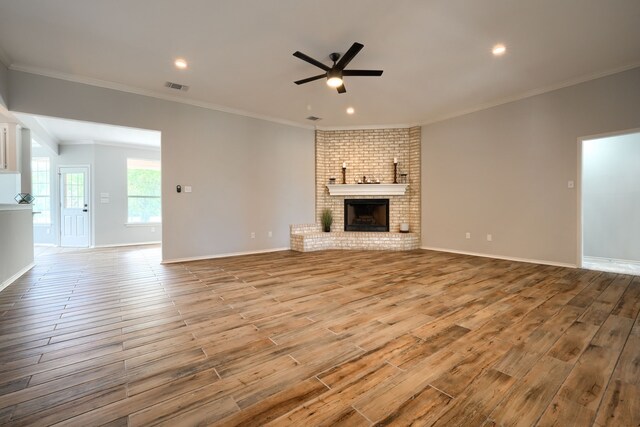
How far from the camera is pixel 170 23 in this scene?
2951 mm

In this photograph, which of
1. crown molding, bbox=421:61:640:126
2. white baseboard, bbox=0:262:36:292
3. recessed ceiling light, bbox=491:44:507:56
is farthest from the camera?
crown molding, bbox=421:61:640:126

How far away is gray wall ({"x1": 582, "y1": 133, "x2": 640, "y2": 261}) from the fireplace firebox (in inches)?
143

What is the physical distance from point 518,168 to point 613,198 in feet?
6.04

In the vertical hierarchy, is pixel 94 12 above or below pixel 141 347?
above

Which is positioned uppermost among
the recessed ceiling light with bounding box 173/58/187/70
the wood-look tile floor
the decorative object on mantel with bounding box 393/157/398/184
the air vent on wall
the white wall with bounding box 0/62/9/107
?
the air vent on wall

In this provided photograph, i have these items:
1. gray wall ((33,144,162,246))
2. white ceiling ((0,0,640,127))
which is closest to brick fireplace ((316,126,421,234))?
white ceiling ((0,0,640,127))

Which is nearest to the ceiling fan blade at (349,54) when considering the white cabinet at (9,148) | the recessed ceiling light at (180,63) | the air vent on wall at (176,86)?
the recessed ceiling light at (180,63)

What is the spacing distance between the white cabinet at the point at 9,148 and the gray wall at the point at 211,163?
0.43 metres

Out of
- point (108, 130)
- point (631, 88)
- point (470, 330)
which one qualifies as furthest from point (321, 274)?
point (108, 130)

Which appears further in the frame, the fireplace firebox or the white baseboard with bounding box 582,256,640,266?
the fireplace firebox

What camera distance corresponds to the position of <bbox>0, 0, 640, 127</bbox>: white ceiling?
8.98 feet

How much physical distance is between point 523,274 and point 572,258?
3.83ft

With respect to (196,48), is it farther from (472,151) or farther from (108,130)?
(472,151)

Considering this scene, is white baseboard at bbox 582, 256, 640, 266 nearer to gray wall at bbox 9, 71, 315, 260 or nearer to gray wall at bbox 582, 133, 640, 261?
gray wall at bbox 582, 133, 640, 261
